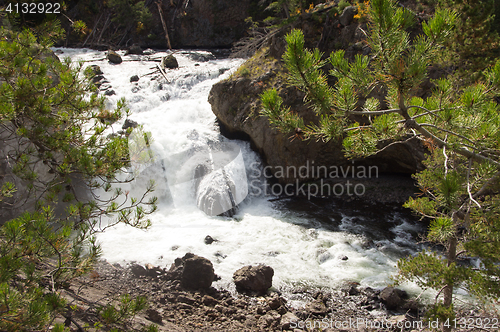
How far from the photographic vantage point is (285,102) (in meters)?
11.8

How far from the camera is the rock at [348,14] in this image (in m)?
11.9

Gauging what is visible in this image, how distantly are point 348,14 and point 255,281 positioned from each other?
1070 centimetres

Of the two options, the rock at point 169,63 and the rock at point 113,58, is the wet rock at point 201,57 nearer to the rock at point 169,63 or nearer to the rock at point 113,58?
the rock at point 169,63

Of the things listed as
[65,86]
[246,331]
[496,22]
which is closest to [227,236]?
[246,331]

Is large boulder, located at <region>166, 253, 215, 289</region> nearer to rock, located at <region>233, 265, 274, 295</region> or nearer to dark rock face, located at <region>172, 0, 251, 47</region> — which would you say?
rock, located at <region>233, 265, 274, 295</region>

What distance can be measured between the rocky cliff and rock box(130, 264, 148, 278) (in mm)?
6722

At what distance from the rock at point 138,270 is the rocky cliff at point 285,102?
672cm

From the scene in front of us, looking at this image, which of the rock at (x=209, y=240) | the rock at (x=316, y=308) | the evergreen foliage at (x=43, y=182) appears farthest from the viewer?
the rock at (x=209, y=240)

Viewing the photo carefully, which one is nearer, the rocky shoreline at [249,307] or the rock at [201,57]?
the rocky shoreline at [249,307]

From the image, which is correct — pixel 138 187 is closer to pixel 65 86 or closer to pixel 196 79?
pixel 196 79

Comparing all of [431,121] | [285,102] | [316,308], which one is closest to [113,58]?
[285,102]

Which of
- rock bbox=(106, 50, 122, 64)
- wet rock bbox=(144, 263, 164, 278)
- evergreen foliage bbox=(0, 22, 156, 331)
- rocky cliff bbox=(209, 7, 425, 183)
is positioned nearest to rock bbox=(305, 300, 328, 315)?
wet rock bbox=(144, 263, 164, 278)

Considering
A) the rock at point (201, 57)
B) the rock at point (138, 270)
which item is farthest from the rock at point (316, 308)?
the rock at point (201, 57)

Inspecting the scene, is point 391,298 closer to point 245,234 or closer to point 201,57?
point 245,234
